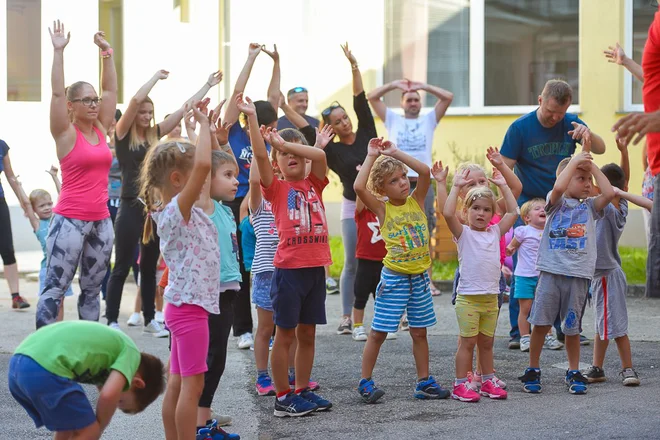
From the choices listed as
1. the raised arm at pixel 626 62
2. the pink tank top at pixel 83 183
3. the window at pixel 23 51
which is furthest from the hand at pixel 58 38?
the window at pixel 23 51

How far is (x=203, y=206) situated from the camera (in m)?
5.27

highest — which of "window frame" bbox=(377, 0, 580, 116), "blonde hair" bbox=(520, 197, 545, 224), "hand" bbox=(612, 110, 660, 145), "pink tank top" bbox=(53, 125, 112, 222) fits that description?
"window frame" bbox=(377, 0, 580, 116)

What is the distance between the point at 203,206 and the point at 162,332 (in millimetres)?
3789

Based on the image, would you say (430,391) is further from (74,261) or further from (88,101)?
(88,101)

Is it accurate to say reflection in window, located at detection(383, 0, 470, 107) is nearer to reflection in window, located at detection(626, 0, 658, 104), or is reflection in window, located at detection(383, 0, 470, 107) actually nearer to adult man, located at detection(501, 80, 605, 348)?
reflection in window, located at detection(626, 0, 658, 104)

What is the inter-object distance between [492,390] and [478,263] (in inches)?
31.4

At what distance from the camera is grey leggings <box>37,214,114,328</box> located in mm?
6949

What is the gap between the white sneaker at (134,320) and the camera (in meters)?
9.48

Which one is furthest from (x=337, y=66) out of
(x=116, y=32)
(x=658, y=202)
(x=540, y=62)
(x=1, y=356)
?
(x=658, y=202)

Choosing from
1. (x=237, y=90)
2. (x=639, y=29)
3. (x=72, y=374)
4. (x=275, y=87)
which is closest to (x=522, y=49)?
(x=639, y=29)

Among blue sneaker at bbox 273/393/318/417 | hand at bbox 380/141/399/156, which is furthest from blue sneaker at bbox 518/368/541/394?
hand at bbox 380/141/399/156

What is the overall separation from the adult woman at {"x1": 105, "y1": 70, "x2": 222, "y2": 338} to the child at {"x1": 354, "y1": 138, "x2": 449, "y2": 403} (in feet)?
7.95

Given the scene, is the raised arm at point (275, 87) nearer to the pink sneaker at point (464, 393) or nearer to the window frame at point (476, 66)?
the pink sneaker at point (464, 393)

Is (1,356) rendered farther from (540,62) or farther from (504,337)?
(540,62)
